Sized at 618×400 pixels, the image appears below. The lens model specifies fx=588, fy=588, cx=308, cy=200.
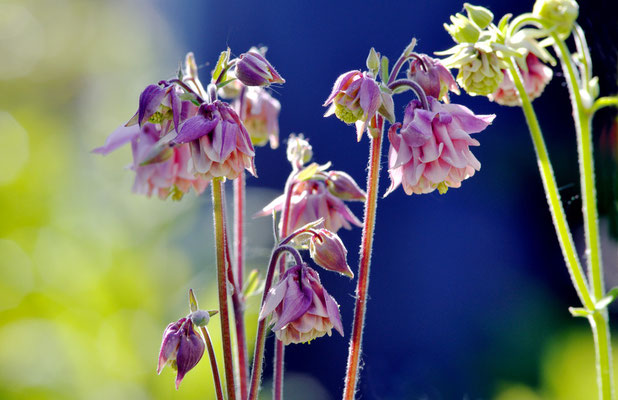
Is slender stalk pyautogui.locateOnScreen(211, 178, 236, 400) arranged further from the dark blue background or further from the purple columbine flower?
the dark blue background

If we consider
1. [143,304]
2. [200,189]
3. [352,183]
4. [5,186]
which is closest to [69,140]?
[5,186]

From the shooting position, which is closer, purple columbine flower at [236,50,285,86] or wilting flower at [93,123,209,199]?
purple columbine flower at [236,50,285,86]

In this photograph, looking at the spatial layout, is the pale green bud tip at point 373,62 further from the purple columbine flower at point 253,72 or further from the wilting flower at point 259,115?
the wilting flower at point 259,115

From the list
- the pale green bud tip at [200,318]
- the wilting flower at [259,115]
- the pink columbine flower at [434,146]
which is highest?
the wilting flower at [259,115]

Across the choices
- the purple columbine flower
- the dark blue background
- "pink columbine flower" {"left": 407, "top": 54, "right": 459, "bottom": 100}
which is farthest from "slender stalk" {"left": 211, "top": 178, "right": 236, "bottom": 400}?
the dark blue background

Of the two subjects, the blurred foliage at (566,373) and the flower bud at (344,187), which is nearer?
the flower bud at (344,187)

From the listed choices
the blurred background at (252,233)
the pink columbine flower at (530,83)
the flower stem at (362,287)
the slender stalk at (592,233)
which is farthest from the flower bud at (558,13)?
the blurred background at (252,233)
